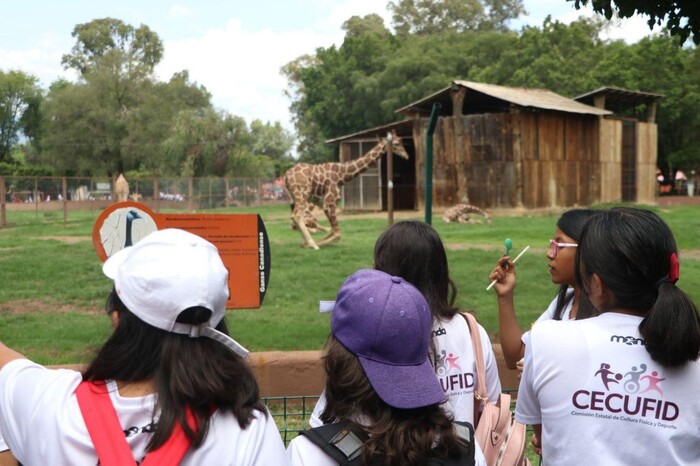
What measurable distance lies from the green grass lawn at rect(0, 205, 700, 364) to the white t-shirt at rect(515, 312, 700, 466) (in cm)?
504

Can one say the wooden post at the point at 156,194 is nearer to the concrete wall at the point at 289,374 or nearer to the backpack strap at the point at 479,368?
the concrete wall at the point at 289,374

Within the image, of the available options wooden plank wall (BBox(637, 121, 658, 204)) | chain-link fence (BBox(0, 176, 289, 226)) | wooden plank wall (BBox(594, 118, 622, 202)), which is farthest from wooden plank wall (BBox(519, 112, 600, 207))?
chain-link fence (BBox(0, 176, 289, 226))

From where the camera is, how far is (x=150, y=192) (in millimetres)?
39156

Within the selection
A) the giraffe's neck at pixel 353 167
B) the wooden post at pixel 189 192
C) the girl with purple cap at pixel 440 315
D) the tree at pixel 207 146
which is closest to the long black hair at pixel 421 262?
the girl with purple cap at pixel 440 315

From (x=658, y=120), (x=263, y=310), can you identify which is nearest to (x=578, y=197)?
(x=658, y=120)

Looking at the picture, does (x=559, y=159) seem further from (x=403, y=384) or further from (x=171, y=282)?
(x=171, y=282)

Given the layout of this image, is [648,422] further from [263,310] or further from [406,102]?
[406,102]

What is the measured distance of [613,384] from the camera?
2340 mm

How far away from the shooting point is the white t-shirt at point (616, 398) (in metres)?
2.32

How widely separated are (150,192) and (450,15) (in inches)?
1670

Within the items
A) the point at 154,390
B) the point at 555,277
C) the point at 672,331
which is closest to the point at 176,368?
the point at 154,390

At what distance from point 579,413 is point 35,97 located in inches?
2375

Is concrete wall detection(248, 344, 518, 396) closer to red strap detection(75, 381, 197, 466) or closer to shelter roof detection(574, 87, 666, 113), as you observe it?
red strap detection(75, 381, 197, 466)

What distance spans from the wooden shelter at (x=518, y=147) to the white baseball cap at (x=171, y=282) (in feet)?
85.2
